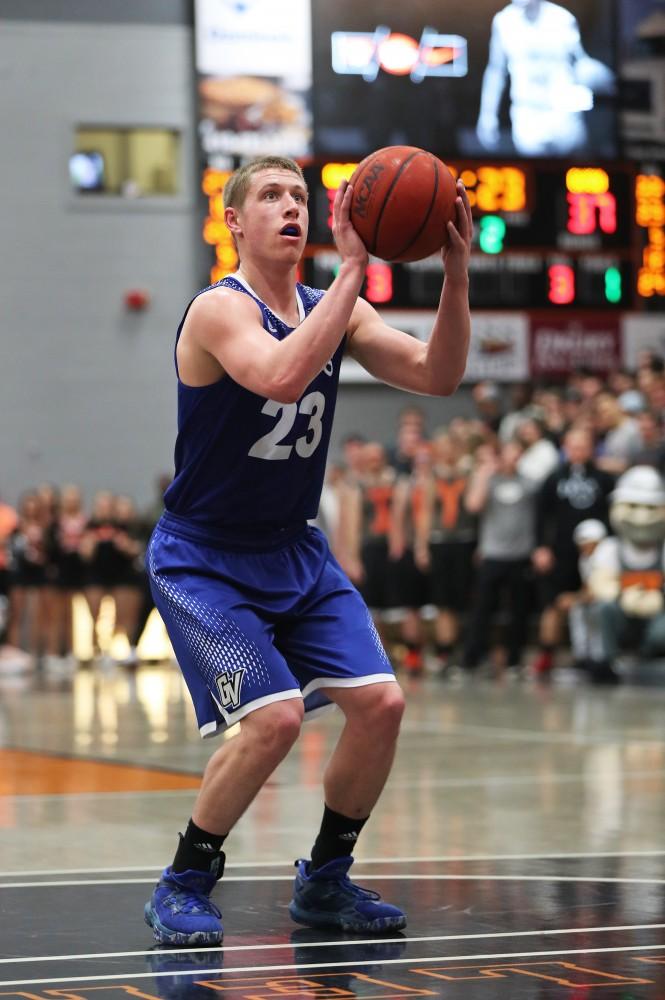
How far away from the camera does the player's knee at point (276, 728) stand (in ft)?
15.6

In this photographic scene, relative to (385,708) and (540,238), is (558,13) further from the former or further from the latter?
(385,708)

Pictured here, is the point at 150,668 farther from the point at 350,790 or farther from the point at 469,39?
the point at 350,790

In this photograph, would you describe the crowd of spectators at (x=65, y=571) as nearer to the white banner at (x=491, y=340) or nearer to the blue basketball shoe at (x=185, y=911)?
the white banner at (x=491, y=340)

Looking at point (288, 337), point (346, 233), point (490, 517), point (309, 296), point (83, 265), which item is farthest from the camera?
point (83, 265)

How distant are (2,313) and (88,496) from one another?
256cm

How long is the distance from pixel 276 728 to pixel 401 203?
54.7 inches

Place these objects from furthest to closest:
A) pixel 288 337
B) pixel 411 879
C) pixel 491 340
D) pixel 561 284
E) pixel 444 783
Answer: pixel 491 340
pixel 561 284
pixel 444 783
pixel 411 879
pixel 288 337

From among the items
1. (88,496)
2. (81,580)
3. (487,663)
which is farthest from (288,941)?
(88,496)

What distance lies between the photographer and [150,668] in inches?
793

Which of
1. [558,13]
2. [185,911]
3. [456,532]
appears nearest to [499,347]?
[558,13]

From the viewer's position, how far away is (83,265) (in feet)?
77.2

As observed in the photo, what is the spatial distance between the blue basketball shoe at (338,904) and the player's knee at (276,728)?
46cm

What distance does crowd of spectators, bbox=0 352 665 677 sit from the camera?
51.0 ft

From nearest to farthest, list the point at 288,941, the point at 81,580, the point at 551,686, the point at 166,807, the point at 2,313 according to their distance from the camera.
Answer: the point at 288,941, the point at 166,807, the point at 551,686, the point at 81,580, the point at 2,313
